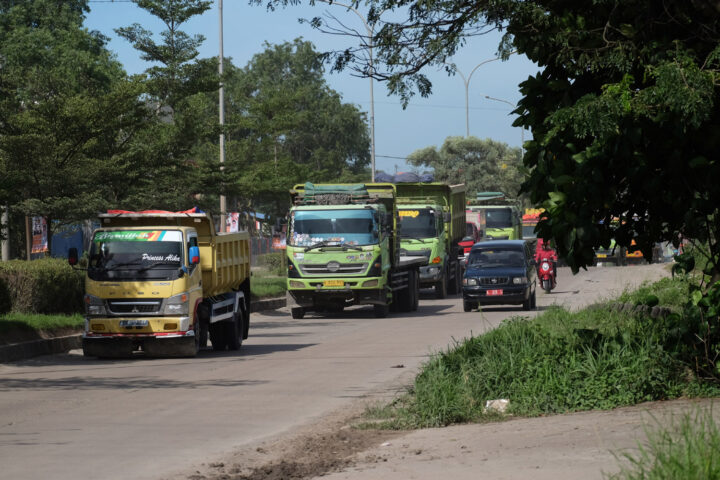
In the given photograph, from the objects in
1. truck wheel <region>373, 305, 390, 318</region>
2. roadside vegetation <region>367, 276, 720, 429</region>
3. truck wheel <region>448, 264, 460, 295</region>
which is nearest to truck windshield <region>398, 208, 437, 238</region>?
truck wheel <region>448, 264, 460, 295</region>

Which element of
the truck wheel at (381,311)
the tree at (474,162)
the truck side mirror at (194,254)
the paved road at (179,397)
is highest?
the tree at (474,162)

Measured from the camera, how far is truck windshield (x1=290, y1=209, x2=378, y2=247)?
2795 cm

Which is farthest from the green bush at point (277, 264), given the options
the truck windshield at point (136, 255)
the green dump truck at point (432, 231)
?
the truck windshield at point (136, 255)

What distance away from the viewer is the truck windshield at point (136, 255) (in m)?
18.3

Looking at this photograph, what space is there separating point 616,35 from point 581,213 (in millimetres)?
1859

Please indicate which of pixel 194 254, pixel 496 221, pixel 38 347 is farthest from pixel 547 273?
pixel 38 347

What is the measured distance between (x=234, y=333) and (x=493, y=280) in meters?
10.5

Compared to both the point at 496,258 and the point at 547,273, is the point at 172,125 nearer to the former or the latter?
the point at 496,258

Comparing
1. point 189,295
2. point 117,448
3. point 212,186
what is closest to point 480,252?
point 212,186

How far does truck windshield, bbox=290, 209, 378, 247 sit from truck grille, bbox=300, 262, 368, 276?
0.53 meters

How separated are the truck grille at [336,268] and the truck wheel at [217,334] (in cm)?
779

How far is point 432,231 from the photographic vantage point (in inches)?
1412

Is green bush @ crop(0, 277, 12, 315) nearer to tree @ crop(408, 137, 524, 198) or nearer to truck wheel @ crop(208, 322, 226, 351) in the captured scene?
truck wheel @ crop(208, 322, 226, 351)

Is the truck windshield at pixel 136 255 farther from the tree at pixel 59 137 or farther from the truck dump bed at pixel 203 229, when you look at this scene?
the tree at pixel 59 137
